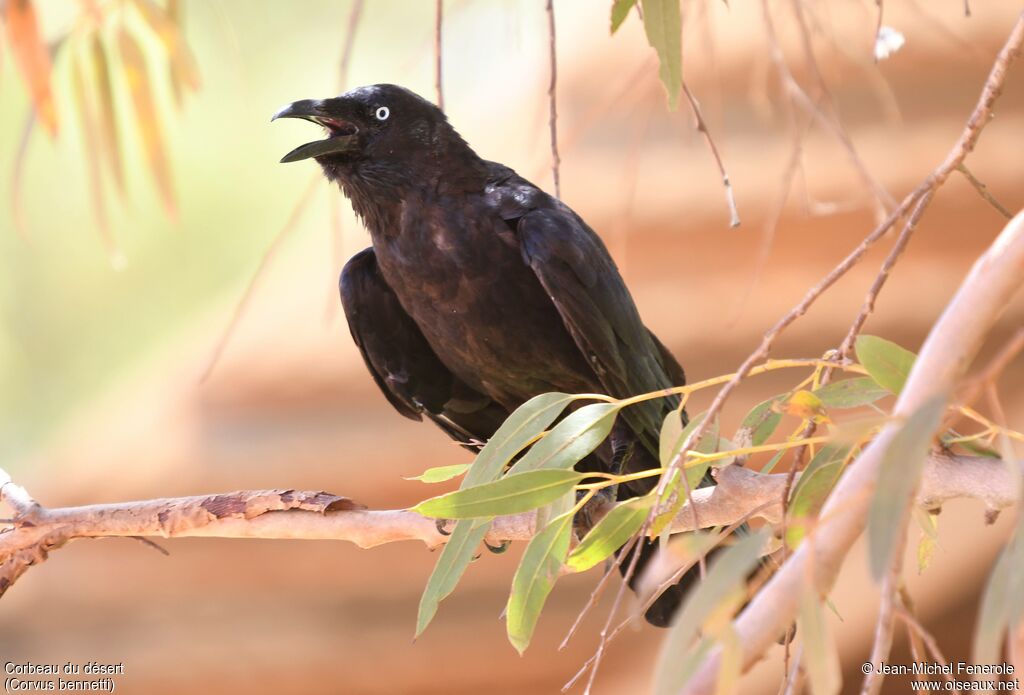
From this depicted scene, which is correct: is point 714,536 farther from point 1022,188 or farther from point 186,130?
point 186,130

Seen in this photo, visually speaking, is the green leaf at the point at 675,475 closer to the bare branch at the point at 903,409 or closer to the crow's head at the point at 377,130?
the bare branch at the point at 903,409

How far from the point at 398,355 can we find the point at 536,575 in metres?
1.19

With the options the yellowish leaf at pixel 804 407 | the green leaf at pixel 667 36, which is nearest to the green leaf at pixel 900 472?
the yellowish leaf at pixel 804 407

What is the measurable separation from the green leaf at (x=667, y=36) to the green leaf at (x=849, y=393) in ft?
1.27

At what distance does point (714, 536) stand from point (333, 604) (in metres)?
3.29

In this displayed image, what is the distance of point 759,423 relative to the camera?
4.51ft

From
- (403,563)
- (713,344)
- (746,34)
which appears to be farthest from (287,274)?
(746,34)

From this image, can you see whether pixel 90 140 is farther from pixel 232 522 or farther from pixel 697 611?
pixel 697 611

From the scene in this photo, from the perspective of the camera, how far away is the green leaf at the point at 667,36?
4.03ft

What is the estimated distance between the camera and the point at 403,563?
3898 millimetres

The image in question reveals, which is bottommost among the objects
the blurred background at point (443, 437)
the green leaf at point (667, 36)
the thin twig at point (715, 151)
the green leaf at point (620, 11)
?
the blurred background at point (443, 437)

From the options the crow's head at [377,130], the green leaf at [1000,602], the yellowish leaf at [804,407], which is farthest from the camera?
the crow's head at [377,130]

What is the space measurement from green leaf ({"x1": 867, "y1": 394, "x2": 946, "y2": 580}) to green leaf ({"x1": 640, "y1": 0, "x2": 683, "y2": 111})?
60 centimetres

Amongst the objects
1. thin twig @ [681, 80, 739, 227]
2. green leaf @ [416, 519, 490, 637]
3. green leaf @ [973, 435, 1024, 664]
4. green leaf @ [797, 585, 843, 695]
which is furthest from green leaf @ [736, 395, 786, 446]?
green leaf @ [797, 585, 843, 695]
